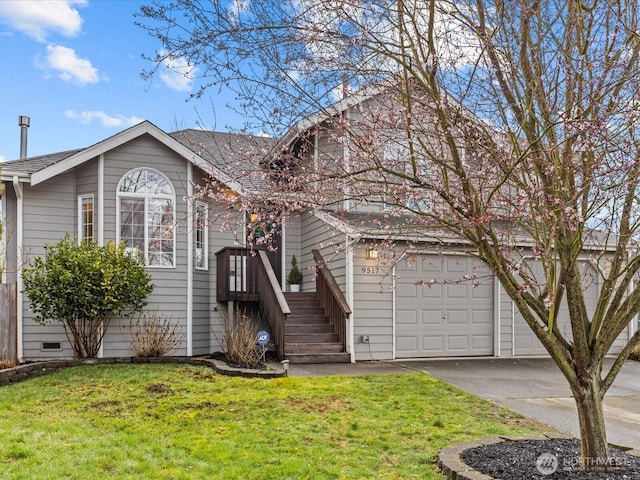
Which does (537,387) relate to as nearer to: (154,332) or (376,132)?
(376,132)

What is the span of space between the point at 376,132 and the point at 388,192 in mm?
573

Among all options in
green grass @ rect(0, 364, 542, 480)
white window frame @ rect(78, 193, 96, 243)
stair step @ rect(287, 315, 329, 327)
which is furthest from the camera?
stair step @ rect(287, 315, 329, 327)

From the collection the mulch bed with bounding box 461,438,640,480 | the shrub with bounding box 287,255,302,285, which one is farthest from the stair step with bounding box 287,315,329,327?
the mulch bed with bounding box 461,438,640,480

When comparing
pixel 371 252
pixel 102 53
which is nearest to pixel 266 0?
pixel 371 252

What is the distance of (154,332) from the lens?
421 inches

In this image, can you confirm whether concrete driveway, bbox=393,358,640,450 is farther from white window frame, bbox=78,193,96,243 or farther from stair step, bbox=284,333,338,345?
white window frame, bbox=78,193,96,243

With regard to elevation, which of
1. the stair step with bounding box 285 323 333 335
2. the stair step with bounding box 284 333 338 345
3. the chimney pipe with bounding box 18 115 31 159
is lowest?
the stair step with bounding box 284 333 338 345

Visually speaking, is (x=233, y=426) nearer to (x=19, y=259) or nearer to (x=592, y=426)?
(x=592, y=426)

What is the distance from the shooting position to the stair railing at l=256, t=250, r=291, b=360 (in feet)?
34.2

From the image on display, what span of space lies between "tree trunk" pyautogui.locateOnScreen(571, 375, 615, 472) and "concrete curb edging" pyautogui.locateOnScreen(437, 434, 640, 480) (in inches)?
29.9

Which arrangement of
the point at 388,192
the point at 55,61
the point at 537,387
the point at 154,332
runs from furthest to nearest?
the point at 55,61, the point at 154,332, the point at 537,387, the point at 388,192

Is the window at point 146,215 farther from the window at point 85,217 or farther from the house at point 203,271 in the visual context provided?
the window at point 85,217

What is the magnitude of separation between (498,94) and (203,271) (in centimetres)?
831

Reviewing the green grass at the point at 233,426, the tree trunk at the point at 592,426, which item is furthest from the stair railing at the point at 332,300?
the tree trunk at the point at 592,426
